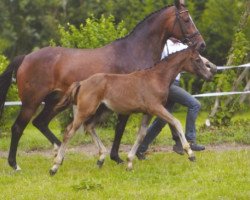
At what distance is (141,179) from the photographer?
7.73m

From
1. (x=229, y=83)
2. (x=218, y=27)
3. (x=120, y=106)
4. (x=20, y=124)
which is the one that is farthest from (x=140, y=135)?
(x=218, y=27)

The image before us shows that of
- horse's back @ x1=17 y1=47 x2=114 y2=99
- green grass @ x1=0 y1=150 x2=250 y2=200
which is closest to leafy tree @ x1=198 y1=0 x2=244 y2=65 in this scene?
green grass @ x1=0 y1=150 x2=250 y2=200

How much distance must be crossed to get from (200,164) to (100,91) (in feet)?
5.78

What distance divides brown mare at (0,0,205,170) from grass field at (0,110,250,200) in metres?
0.67

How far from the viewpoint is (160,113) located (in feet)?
26.8

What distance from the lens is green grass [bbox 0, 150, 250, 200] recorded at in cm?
688

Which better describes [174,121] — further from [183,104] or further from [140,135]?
[183,104]

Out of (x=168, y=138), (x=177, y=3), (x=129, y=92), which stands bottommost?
(x=168, y=138)

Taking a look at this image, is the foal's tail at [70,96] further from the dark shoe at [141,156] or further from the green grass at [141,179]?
the dark shoe at [141,156]

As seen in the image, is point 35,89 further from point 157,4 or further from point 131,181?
point 157,4

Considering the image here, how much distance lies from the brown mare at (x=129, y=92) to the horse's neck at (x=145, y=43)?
0.54 meters

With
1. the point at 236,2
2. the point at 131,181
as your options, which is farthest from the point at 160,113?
the point at 236,2

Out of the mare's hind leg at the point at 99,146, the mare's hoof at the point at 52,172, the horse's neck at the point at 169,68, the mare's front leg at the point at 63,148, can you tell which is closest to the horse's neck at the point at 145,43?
the horse's neck at the point at 169,68

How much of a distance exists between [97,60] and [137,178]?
6.89 ft
